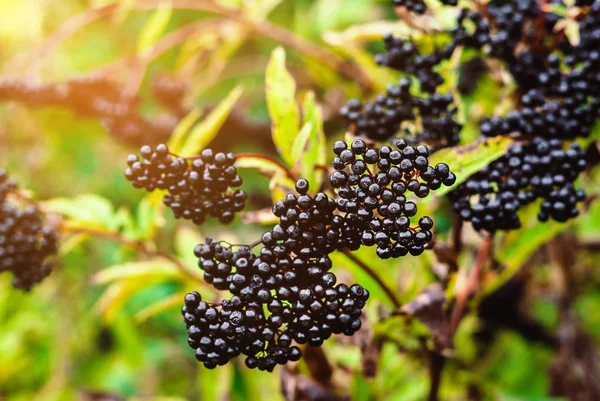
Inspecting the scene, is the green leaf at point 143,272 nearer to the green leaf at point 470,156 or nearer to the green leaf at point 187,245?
the green leaf at point 187,245

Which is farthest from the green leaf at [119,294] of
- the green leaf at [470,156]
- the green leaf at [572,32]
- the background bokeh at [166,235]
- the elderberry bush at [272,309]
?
the green leaf at [572,32]

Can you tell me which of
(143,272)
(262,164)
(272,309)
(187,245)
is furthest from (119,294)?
(272,309)

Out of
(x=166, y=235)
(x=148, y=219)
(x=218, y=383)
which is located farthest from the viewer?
(x=166, y=235)

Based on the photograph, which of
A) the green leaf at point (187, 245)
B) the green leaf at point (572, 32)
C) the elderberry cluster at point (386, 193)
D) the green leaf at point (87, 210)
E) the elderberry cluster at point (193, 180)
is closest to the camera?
the elderberry cluster at point (386, 193)

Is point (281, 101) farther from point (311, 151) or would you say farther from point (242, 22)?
point (242, 22)

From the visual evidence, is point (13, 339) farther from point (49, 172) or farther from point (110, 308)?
point (110, 308)

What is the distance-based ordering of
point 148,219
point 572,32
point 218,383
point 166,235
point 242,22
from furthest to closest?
point 166,235
point 242,22
point 218,383
point 148,219
point 572,32
